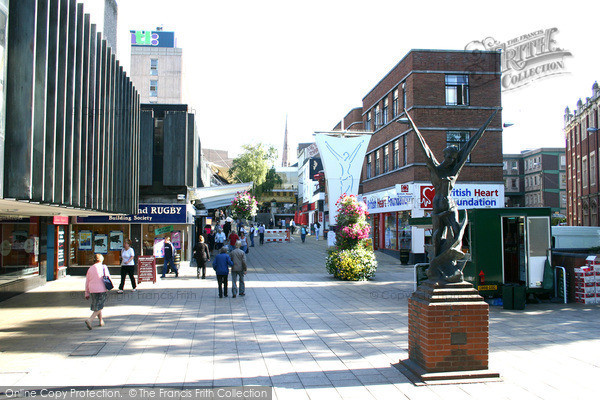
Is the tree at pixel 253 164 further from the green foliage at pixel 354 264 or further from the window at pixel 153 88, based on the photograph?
the green foliage at pixel 354 264

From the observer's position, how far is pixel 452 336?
625cm

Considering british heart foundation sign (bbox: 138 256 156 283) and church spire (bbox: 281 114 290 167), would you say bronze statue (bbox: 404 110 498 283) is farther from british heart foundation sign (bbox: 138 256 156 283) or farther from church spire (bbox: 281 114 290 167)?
church spire (bbox: 281 114 290 167)

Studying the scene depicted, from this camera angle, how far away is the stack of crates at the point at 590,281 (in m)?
13.1

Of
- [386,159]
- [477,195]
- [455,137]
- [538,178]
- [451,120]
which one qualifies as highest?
[538,178]

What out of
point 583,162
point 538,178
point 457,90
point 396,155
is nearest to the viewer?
point 457,90

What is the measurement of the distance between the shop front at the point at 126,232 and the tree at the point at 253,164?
46.8m

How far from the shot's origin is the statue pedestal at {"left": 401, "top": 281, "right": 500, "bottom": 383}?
621 cm

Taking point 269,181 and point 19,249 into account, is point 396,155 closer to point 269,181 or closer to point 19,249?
point 19,249

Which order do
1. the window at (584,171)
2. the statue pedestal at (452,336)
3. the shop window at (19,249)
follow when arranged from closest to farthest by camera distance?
the statue pedestal at (452,336) < the shop window at (19,249) < the window at (584,171)

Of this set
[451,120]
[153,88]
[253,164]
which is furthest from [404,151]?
[153,88]

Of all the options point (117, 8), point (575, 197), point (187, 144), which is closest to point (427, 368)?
point (187, 144)

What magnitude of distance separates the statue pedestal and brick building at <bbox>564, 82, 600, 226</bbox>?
4488 centimetres

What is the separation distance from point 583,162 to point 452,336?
52.3 m

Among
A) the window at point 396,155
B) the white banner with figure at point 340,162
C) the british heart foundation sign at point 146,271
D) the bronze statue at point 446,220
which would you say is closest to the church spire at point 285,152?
the window at point 396,155
